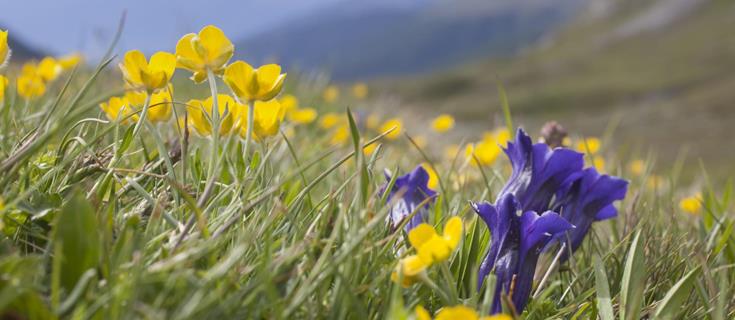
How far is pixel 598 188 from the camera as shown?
1686 millimetres

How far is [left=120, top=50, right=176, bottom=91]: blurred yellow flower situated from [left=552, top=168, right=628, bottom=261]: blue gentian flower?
0.95 m

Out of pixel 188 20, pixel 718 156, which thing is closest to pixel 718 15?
pixel 718 156

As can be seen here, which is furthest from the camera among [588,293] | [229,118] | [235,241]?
[229,118]

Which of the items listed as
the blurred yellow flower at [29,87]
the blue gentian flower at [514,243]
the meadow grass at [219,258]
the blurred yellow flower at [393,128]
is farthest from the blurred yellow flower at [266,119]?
the blurred yellow flower at [29,87]

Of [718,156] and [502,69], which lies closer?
[718,156]

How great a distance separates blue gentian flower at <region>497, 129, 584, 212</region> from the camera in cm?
161

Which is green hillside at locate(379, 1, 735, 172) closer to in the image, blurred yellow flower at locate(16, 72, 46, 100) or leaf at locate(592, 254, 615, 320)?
blurred yellow flower at locate(16, 72, 46, 100)

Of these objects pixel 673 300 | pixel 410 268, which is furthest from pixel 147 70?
pixel 673 300

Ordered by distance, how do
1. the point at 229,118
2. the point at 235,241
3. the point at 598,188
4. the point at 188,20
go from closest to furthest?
the point at 235,241 < the point at 229,118 < the point at 598,188 < the point at 188,20

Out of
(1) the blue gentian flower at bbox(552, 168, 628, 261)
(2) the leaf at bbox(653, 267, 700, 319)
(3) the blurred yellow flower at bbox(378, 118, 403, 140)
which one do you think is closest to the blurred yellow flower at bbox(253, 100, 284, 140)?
(3) the blurred yellow flower at bbox(378, 118, 403, 140)

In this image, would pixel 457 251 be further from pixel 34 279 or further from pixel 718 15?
pixel 718 15

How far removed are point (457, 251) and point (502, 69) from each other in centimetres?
12663

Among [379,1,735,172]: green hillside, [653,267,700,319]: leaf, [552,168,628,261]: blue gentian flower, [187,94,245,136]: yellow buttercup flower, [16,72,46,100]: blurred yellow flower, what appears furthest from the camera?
[379,1,735,172]: green hillside

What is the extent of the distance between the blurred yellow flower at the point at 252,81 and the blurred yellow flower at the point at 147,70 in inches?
5.2
